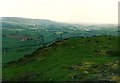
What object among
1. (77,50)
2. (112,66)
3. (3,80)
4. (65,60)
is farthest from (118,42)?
(3,80)

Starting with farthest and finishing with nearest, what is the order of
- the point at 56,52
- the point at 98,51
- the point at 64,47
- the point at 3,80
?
1. the point at 64,47
2. the point at 56,52
3. the point at 98,51
4. the point at 3,80

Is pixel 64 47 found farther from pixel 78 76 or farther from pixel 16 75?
pixel 78 76

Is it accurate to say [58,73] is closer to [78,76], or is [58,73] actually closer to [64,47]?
[78,76]

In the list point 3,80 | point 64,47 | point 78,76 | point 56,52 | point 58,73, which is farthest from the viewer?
point 64,47

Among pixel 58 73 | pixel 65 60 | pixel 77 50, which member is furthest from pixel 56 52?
pixel 58 73

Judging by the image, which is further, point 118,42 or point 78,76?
point 118,42

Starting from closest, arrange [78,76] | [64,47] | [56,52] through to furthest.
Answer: [78,76], [56,52], [64,47]
